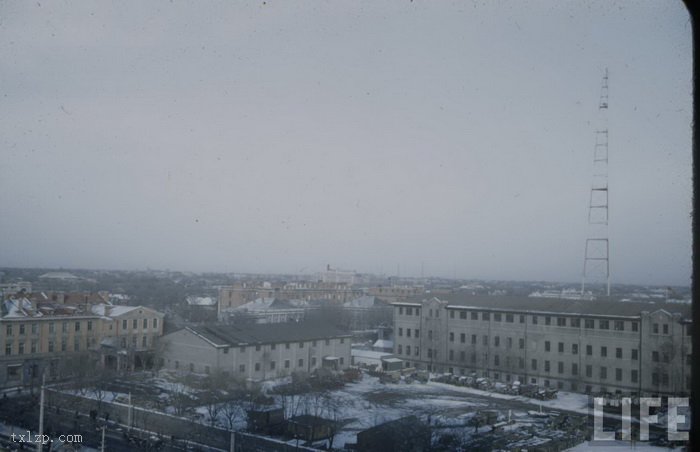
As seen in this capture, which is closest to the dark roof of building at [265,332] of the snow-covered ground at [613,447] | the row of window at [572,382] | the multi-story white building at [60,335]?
the multi-story white building at [60,335]

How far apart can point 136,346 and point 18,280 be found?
1.28 m

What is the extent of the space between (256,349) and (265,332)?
0.51 meters

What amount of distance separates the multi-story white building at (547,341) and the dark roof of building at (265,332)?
3.89ft

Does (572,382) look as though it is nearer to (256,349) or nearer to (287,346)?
(287,346)

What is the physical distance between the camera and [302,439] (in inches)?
153

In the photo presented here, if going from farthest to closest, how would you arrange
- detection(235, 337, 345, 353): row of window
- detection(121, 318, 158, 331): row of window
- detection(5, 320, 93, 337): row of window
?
detection(235, 337, 345, 353): row of window → detection(121, 318, 158, 331): row of window → detection(5, 320, 93, 337): row of window

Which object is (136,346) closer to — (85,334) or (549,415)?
(85,334)

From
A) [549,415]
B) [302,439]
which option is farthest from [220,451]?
[549,415]

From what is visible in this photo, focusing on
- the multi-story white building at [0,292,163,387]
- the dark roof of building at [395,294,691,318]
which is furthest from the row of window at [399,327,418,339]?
the multi-story white building at [0,292,163,387]

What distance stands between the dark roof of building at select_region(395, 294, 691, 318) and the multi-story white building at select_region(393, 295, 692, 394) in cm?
1

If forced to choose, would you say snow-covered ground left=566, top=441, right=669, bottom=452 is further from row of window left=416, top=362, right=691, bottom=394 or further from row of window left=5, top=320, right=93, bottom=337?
row of window left=5, top=320, right=93, bottom=337

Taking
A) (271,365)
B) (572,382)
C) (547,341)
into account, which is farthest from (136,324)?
(572,382)

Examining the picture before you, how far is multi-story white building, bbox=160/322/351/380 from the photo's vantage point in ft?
17.5

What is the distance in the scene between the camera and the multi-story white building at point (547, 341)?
560cm
